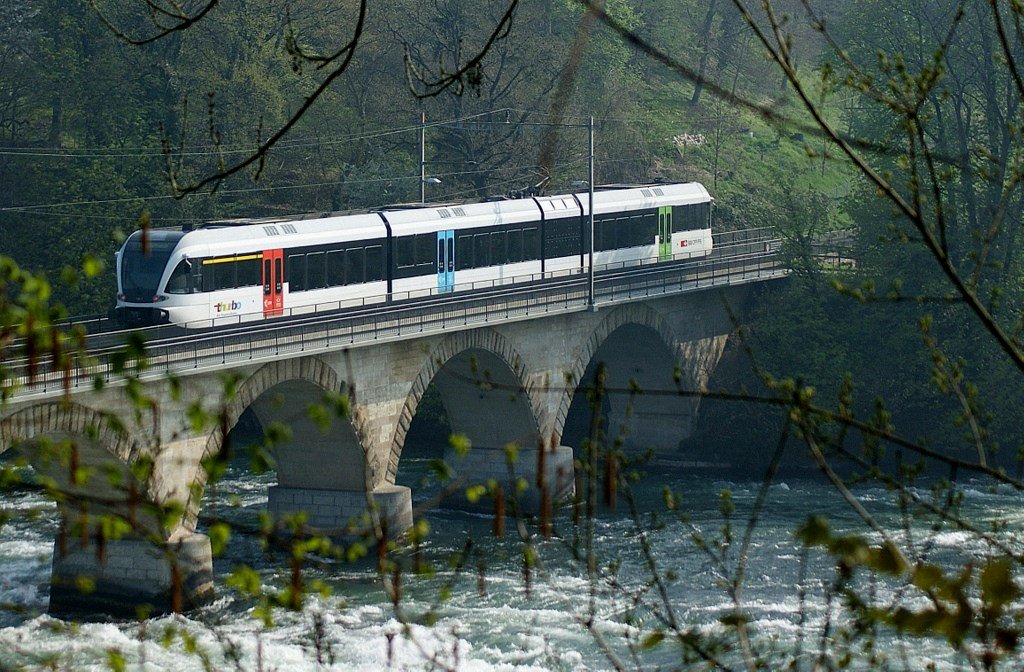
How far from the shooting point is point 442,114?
217 feet

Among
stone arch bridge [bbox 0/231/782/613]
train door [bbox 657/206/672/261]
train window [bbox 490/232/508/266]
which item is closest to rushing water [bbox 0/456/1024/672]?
stone arch bridge [bbox 0/231/782/613]

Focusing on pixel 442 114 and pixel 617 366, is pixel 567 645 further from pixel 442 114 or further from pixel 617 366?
pixel 442 114

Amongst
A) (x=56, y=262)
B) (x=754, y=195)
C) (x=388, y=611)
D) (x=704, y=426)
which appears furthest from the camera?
(x=754, y=195)

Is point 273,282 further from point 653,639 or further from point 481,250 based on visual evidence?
point 653,639

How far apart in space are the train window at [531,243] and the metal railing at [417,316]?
2.13ft

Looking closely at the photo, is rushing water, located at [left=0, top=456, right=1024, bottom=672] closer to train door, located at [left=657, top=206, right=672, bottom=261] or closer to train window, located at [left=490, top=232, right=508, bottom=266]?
train window, located at [left=490, top=232, right=508, bottom=266]

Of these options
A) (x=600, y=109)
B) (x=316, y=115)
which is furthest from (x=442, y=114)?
(x=600, y=109)

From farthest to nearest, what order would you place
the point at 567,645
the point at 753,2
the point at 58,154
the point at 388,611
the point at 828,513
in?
the point at 753,2 < the point at 58,154 < the point at 828,513 < the point at 388,611 < the point at 567,645

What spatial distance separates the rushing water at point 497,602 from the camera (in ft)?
87.6

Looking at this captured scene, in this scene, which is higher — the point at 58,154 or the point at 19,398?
the point at 58,154

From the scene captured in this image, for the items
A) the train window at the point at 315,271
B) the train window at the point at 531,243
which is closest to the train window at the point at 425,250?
the train window at the point at 315,271

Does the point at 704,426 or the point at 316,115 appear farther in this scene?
the point at 316,115

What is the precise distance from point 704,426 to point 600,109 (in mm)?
26089

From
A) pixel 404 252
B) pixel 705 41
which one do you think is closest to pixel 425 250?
pixel 404 252
